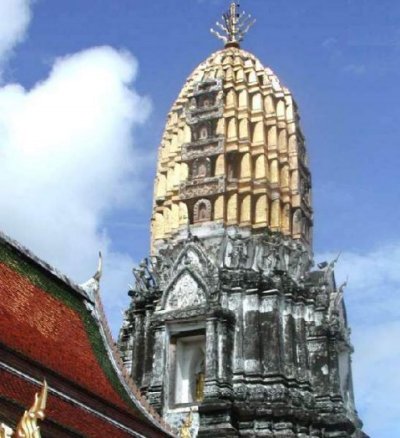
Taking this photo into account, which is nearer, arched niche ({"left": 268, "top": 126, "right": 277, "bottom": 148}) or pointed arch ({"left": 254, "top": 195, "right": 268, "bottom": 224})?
pointed arch ({"left": 254, "top": 195, "right": 268, "bottom": 224})

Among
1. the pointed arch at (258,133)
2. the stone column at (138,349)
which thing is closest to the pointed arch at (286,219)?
the pointed arch at (258,133)

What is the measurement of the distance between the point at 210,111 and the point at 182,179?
1865 millimetres

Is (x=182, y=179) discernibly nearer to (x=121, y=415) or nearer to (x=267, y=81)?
(x=267, y=81)

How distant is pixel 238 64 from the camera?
2025 centimetres

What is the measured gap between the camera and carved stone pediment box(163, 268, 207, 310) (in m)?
16.8

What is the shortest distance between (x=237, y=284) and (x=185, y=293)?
114 centimetres

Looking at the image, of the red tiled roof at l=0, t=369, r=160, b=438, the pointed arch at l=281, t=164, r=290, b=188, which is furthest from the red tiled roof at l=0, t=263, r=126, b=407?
the pointed arch at l=281, t=164, r=290, b=188

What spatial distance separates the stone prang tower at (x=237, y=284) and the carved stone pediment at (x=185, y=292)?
26 mm

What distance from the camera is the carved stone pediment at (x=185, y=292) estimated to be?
1681 centimetres

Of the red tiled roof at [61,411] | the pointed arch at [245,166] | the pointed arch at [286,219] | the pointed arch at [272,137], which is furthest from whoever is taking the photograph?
the pointed arch at [272,137]

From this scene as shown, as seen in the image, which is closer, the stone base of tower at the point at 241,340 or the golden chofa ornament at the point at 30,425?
the golden chofa ornament at the point at 30,425

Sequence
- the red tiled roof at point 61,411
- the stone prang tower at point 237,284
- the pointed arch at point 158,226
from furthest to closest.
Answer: the pointed arch at point 158,226, the stone prang tower at point 237,284, the red tiled roof at point 61,411

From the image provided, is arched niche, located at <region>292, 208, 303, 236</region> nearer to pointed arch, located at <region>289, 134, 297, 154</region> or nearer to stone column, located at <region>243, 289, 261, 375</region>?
pointed arch, located at <region>289, 134, 297, 154</region>

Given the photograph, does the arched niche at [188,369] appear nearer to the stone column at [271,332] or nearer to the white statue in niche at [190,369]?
the white statue in niche at [190,369]
